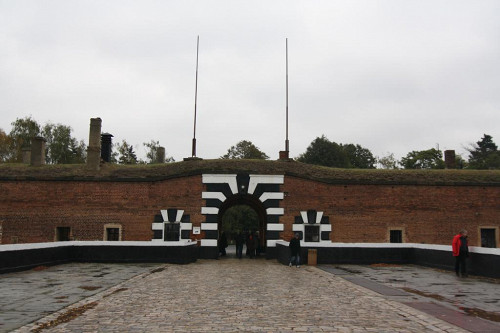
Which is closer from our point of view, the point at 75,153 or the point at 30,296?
the point at 30,296

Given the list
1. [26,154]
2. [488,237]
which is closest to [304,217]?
[488,237]

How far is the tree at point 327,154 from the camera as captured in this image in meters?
61.8

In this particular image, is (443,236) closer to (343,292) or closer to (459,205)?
(459,205)

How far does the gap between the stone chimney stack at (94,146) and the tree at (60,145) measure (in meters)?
30.7

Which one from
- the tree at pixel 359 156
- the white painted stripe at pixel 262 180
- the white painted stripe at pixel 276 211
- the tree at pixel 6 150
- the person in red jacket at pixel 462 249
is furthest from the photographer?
the tree at pixel 359 156

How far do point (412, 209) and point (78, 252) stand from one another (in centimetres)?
1704

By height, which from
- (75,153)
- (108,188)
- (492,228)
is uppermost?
(75,153)

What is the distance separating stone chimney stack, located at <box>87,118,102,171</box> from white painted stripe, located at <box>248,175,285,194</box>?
863 centimetres

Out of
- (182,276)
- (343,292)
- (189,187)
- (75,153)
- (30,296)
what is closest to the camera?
(30,296)

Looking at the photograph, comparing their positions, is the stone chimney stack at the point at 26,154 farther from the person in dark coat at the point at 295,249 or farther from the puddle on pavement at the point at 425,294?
the puddle on pavement at the point at 425,294

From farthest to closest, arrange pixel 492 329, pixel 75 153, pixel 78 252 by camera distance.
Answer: pixel 75 153 < pixel 78 252 < pixel 492 329

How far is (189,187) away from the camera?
24.7 meters

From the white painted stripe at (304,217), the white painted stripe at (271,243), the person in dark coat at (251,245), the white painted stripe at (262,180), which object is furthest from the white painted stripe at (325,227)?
the person in dark coat at (251,245)

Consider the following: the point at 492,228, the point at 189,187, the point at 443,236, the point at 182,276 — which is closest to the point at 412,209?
the point at 443,236
